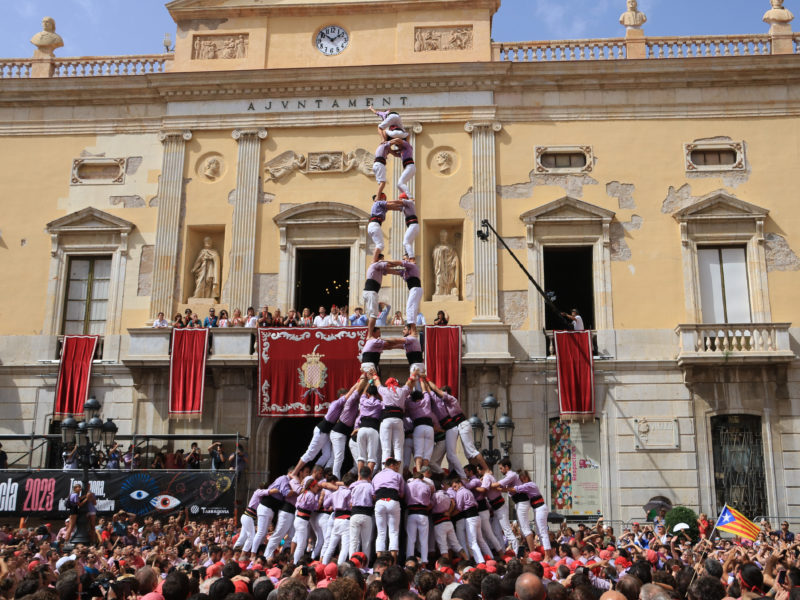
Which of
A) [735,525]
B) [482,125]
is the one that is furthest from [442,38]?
[735,525]

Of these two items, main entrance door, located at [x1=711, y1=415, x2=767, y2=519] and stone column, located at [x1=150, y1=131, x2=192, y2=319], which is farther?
stone column, located at [x1=150, y1=131, x2=192, y2=319]

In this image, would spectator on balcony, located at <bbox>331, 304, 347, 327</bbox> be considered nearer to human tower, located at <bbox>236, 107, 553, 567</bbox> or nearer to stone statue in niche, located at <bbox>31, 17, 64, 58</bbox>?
human tower, located at <bbox>236, 107, 553, 567</bbox>

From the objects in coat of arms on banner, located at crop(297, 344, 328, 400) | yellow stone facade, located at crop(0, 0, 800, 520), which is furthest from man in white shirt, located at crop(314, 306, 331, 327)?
yellow stone facade, located at crop(0, 0, 800, 520)

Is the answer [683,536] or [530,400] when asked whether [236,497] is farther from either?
[683,536]

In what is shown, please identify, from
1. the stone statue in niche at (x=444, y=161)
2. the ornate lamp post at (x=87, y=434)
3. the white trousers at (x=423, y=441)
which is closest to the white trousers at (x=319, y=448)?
the white trousers at (x=423, y=441)

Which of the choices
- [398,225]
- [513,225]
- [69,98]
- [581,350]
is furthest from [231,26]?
[581,350]

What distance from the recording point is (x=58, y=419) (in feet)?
88.1

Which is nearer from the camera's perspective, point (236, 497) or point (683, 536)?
point (683, 536)

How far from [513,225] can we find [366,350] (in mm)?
11925

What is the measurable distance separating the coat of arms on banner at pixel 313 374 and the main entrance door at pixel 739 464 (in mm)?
11508

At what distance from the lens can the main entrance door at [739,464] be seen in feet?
80.6

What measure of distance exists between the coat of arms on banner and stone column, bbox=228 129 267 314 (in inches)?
132

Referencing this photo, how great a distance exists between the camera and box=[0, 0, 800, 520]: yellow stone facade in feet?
83.7

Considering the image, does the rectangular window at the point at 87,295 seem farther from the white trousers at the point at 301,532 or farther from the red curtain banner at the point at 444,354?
the white trousers at the point at 301,532
